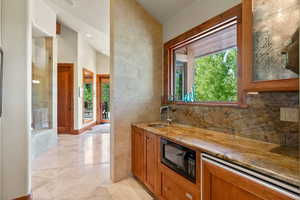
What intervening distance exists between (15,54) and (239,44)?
2665mm

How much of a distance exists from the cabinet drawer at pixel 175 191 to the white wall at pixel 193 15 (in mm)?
1990

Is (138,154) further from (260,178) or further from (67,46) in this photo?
(67,46)

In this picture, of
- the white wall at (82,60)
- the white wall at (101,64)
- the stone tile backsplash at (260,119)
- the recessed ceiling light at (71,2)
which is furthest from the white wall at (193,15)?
the white wall at (101,64)

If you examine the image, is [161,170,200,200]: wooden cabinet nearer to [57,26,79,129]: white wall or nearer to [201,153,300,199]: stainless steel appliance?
[201,153,300,199]: stainless steel appliance

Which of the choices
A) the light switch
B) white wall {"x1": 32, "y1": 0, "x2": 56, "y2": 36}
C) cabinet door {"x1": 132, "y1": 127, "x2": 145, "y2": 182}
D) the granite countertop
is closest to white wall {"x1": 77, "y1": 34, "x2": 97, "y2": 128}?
white wall {"x1": 32, "y1": 0, "x2": 56, "y2": 36}

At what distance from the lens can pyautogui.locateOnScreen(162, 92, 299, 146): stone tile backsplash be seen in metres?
1.40

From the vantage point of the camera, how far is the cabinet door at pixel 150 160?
7.02ft

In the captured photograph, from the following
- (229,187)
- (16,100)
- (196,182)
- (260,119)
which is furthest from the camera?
(16,100)

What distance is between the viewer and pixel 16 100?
2096mm

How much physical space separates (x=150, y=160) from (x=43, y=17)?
4.09m

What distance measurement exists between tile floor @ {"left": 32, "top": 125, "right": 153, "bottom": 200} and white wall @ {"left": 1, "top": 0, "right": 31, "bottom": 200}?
394 millimetres

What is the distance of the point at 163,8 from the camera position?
2.77 m

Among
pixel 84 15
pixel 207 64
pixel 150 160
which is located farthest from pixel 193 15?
pixel 84 15

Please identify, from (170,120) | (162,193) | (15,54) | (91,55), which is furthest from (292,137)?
(91,55)
